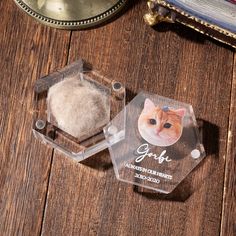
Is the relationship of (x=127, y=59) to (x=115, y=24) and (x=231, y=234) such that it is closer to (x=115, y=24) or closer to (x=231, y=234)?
(x=115, y=24)

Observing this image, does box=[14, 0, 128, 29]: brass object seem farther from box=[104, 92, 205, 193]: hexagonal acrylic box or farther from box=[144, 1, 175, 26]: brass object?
box=[104, 92, 205, 193]: hexagonal acrylic box

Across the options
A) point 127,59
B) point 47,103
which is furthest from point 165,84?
point 47,103

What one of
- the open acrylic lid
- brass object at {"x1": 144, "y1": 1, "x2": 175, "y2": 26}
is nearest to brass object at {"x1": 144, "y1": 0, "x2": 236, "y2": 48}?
brass object at {"x1": 144, "y1": 1, "x2": 175, "y2": 26}

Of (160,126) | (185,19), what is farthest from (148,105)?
(185,19)

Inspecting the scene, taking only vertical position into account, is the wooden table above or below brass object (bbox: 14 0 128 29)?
below

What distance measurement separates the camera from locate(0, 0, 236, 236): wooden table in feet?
2.64

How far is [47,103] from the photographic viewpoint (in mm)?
837

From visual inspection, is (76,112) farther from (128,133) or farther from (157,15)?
(157,15)

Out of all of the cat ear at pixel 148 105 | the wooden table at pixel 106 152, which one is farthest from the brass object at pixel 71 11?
the cat ear at pixel 148 105

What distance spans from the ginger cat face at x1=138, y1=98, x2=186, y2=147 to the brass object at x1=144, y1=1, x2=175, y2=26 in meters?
0.14

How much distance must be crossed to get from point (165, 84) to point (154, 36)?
0.26ft

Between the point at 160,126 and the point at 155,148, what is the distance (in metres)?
0.03

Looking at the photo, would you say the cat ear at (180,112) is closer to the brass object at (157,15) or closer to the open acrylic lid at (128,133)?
the open acrylic lid at (128,133)

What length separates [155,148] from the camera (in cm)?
Result: 81
